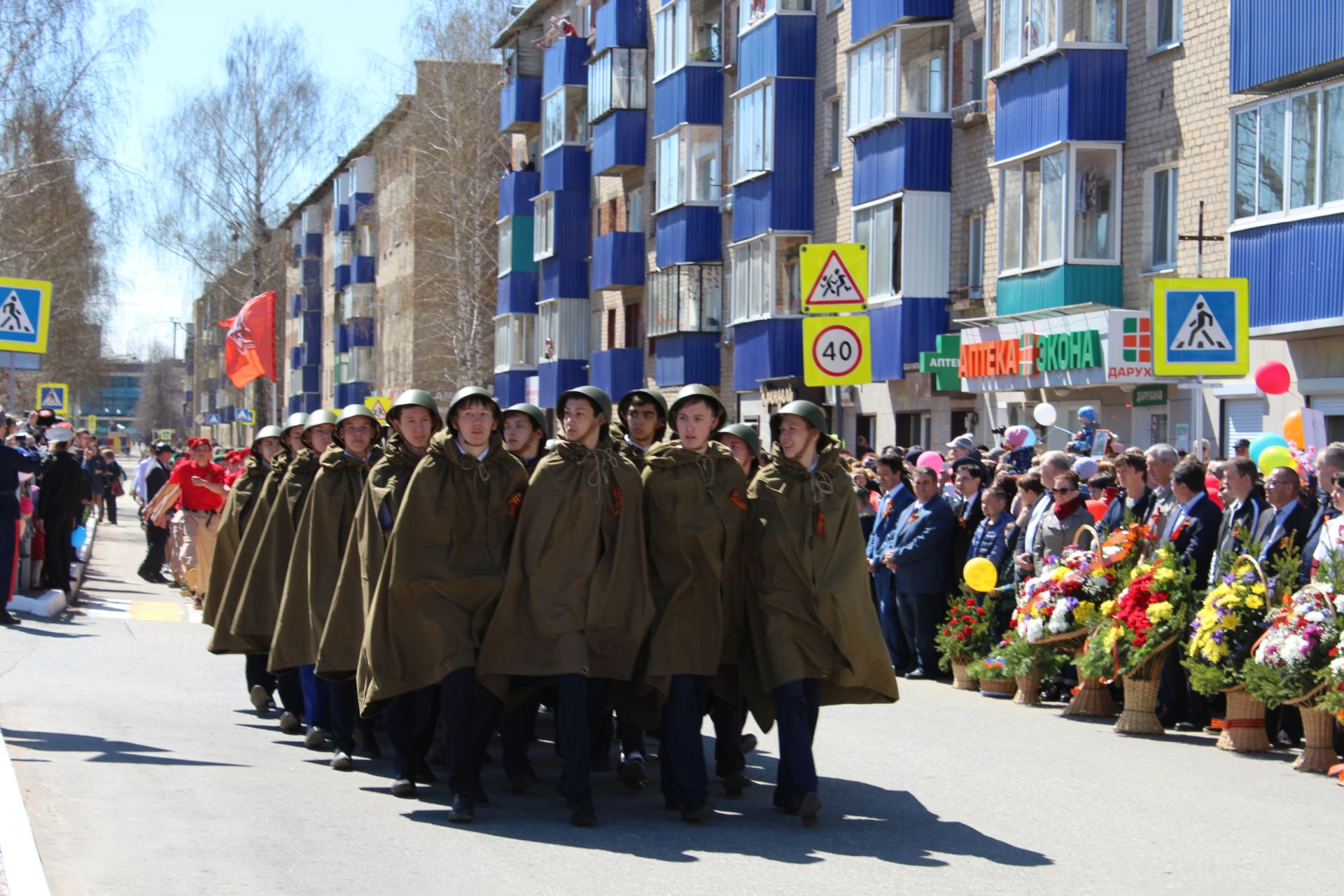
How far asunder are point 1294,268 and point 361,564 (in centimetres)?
1473

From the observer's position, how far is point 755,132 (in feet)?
121

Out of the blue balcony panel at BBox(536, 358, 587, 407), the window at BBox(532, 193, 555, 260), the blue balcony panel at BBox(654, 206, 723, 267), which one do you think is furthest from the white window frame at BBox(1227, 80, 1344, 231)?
the window at BBox(532, 193, 555, 260)

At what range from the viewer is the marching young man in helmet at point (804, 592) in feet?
28.7

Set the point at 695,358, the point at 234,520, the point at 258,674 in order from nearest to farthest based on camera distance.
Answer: the point at 258,674, the point at 234,520, the point at 695,358

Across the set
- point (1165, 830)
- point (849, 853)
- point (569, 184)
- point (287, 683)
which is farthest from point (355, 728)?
point (569, 184)

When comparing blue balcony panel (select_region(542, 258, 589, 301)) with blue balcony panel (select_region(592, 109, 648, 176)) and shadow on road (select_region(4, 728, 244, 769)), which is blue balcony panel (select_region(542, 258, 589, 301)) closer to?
blue balcony panel (select_region(592, 109, 648, 176))

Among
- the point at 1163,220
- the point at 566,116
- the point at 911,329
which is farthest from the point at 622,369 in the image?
the point at 1163,220

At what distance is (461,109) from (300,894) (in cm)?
5130

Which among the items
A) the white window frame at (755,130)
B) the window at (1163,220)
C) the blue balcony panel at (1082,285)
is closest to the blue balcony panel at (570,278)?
the white window frame at (755,130)

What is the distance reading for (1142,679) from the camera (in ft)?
40.2

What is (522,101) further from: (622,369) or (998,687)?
(998,687)

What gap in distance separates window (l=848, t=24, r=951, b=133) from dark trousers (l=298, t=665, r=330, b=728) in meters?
21.7

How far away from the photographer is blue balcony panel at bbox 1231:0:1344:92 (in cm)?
2044

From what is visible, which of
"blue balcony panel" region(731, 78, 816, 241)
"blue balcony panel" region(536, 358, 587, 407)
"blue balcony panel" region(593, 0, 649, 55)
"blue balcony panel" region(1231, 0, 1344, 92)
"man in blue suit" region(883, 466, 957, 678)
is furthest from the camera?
"blue balcony panel" region(536, 358, 587, 407)
